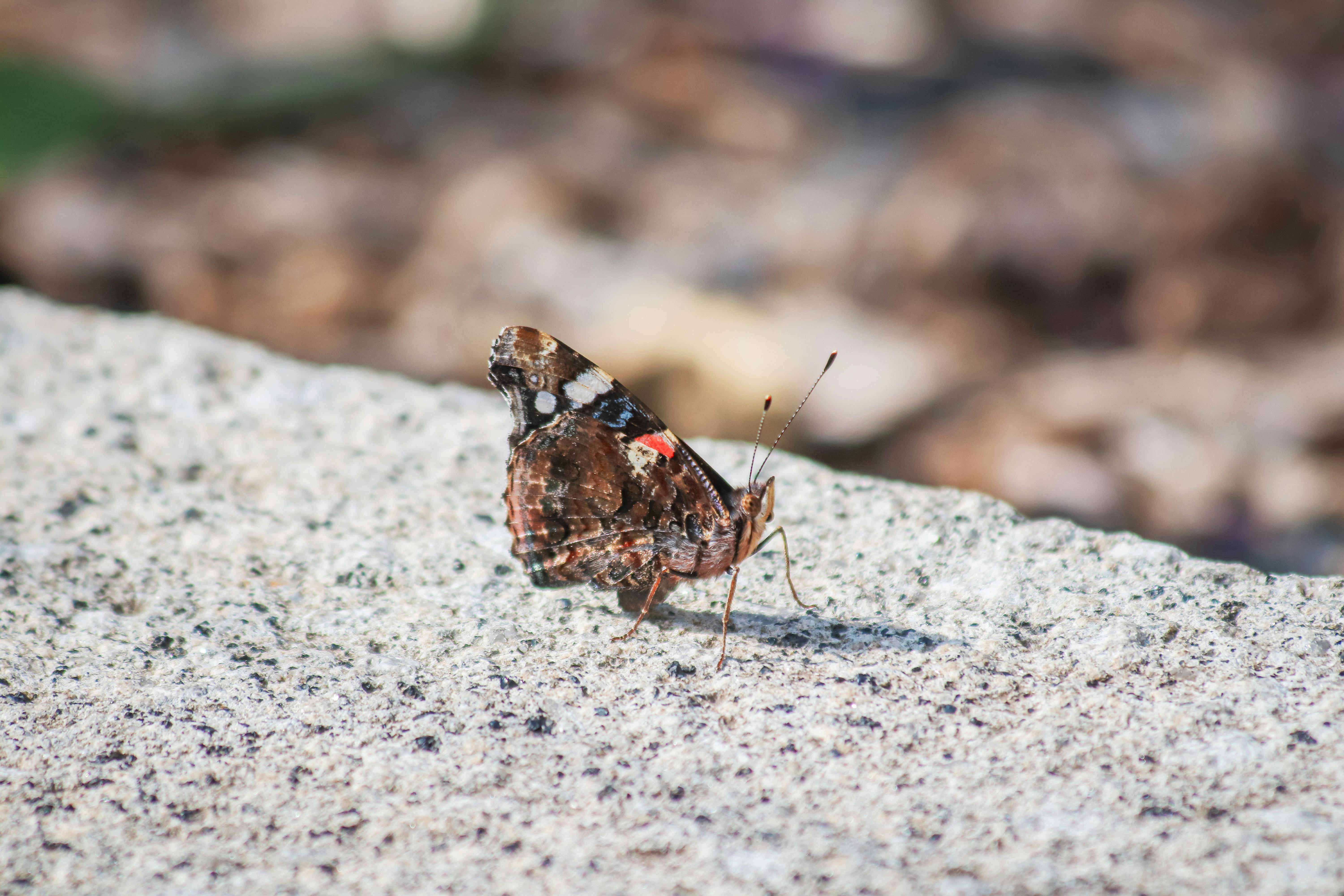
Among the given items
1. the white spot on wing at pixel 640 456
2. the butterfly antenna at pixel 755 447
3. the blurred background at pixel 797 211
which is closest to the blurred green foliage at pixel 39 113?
the blurred background at pixel 797 211

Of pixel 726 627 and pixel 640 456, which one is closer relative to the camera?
pixel 726 627

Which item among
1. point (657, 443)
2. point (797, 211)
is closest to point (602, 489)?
point (657, 443)

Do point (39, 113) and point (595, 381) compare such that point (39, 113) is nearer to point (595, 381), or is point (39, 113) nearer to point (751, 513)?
point (595, 381)

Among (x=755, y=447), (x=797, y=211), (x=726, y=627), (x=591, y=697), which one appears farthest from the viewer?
(x=797, y=211)

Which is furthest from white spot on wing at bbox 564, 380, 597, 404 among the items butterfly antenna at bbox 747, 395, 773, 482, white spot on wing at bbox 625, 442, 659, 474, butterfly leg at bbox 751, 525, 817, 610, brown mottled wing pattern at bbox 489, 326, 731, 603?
butterfly leg at bbox 751, 525, 817, 610

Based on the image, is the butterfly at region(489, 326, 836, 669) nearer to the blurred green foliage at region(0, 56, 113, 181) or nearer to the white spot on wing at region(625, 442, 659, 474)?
the white spot on wing at region(625, 442, 659, 474)

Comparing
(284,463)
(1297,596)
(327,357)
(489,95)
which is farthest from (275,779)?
(489,95)
